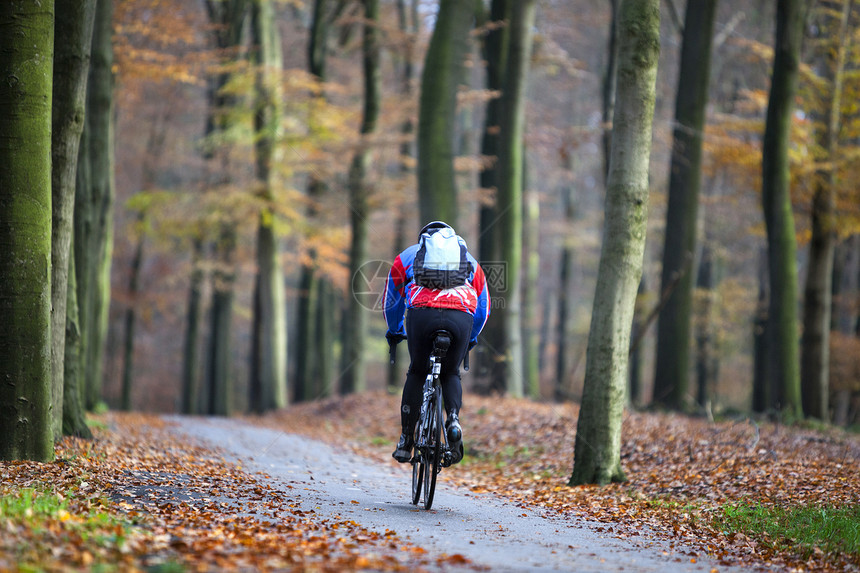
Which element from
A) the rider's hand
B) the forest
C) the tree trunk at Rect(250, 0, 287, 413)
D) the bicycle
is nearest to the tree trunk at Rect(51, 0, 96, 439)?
the forest

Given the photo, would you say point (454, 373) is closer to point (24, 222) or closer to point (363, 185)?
point (24, 222)

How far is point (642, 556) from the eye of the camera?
5352mm

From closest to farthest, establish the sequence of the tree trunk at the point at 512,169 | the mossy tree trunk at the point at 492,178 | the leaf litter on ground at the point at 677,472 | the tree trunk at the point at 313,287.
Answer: the leaf litter on ground at the point at 677,472 → the tree trunk at the point at 512,169 → the mossy tree trunk at the point at 492,178 → the tree trunk at the point at 313,287

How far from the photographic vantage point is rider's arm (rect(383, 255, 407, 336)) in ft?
21.6

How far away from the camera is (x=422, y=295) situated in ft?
20.9

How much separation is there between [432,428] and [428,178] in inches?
295

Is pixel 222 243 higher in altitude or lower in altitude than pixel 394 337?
higher

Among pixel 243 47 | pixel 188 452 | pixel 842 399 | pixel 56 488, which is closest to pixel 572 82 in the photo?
pixel 243 47

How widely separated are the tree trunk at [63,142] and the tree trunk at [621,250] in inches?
205

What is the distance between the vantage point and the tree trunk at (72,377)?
28.9ft

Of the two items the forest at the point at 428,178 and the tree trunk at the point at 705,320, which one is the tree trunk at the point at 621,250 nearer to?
the forest at the point at 428,178

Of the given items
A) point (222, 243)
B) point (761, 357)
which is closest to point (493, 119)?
point (761, 357)

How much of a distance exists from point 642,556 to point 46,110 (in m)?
5.82

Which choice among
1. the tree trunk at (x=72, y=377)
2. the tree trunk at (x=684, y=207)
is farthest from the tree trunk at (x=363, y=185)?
the tree trunk at (x=72, y=377)
